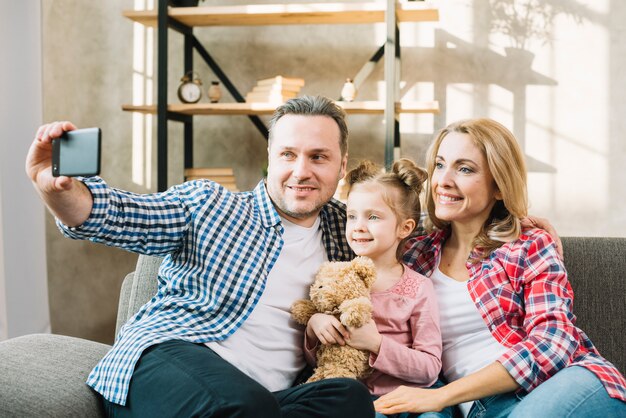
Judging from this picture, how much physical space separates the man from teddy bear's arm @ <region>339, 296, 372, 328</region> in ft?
0.48

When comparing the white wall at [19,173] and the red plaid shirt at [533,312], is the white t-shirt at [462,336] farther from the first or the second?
the white wall at [19,173]

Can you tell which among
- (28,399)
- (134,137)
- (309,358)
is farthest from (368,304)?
(134,137)

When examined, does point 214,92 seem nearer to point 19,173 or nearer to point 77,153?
point 19,173

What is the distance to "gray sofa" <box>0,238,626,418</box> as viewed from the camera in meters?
1.37

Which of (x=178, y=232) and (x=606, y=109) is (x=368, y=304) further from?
(x=606, y=109)

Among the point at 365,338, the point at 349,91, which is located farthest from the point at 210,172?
the point at 365,338

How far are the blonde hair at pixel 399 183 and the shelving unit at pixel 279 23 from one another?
1.19 m

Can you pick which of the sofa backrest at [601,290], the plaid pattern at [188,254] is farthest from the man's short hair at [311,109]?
the sofa backrest at [601,290]

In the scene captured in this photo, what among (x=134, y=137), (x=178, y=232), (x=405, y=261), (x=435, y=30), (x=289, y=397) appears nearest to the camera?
(x=289, y=397)

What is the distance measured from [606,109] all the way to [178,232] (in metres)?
2.36

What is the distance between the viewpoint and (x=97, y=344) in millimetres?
1716

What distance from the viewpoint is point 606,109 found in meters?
3.20

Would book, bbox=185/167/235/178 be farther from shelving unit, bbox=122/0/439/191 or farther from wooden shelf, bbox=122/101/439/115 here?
wooden shelf, bbox=122/101/439/115

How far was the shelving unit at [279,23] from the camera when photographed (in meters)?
2.96
